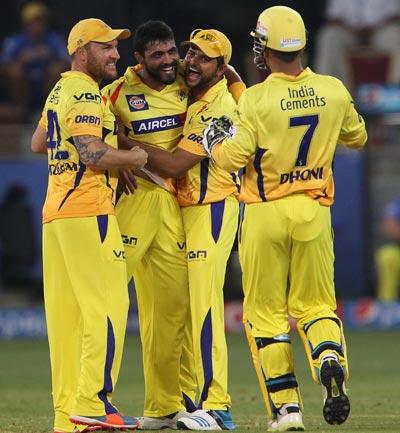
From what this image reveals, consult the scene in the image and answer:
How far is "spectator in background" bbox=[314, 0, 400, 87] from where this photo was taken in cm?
1745

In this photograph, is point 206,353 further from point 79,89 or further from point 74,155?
point 79,89

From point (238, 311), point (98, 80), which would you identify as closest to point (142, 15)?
point (238, 311)

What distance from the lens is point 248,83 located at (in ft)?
56.7

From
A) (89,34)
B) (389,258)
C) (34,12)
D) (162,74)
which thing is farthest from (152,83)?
(34,12)

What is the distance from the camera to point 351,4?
17656mm

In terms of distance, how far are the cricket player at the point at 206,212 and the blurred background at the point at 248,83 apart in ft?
24.2

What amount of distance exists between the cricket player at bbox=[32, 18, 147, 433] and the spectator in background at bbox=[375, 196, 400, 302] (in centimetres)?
875

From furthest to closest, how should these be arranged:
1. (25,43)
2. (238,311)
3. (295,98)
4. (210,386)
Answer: (25,43)
(238,311)
(210,386)
(295,98)

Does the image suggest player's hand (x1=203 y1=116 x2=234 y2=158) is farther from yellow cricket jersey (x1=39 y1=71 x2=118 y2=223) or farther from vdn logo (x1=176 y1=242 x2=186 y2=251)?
vdn logo (x1=176 y1=242 x2=186 y2=251)

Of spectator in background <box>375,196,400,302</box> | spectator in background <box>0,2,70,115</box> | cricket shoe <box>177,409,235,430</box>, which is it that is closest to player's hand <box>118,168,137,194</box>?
cricket shoe <box>177,409,235,430</box>

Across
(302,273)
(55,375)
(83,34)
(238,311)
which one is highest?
(83,34)

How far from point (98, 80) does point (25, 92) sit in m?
9.57

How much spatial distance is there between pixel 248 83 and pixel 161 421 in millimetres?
9446

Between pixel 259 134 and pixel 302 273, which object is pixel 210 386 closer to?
pixel 302 273
